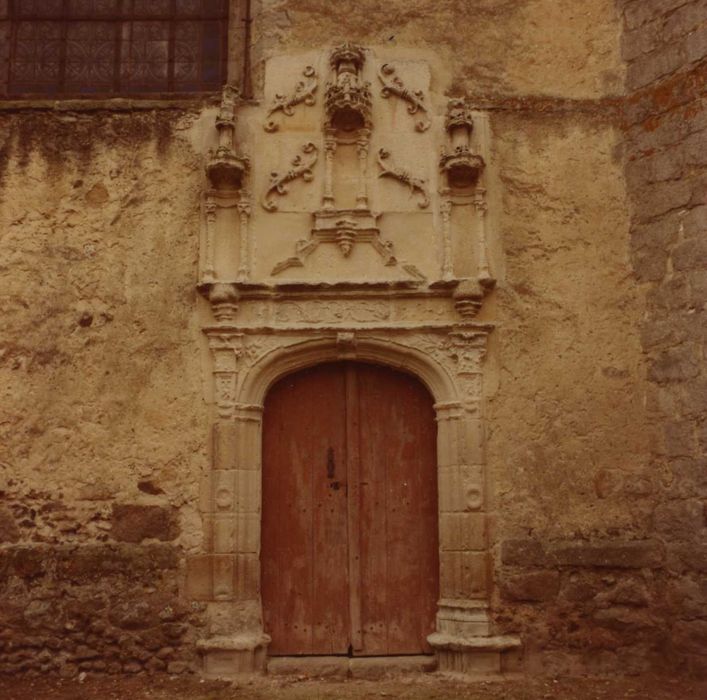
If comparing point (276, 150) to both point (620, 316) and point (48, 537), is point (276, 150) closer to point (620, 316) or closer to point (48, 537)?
point (620, 316)

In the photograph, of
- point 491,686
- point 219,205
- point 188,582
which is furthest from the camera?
point 219,205

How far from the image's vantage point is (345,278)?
18.9 feet

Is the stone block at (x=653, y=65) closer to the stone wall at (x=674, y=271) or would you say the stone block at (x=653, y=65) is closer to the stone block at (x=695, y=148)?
the stone wall at (x=674, y=271)

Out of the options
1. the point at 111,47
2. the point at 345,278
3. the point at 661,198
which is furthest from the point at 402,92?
the point at 111,47

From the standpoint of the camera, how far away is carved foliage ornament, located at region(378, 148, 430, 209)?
586 cm

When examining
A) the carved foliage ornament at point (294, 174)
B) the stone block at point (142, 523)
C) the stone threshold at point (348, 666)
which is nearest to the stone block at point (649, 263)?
the carved foliage ornament at point (294, 174)

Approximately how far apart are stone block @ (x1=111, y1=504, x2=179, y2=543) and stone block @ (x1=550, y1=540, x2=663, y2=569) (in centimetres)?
242

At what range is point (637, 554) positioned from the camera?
210 inches

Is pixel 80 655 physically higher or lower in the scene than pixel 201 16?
lower

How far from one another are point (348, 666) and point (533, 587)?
1266 millimetres

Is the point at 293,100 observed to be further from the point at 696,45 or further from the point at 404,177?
the point at 696,45

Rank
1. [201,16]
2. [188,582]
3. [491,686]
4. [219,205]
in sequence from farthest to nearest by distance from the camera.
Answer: [201,16] → [219,205] → [188,582] → [491,686]

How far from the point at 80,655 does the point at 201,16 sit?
4.53 meters

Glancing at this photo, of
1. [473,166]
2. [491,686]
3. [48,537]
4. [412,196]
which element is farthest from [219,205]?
[491,686]
